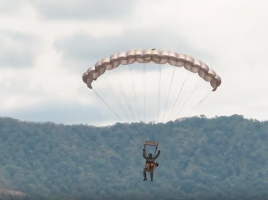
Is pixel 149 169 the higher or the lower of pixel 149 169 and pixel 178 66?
the lower

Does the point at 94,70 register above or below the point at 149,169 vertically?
above

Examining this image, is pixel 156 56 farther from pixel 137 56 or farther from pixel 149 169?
pixel 149 169

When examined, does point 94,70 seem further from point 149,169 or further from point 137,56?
point 149,169

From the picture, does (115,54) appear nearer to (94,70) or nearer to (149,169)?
(94,70)

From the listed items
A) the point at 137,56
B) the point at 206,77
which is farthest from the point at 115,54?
the point at 206,77

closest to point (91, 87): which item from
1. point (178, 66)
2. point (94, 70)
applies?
point (94, 70)

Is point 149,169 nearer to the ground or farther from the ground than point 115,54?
nearer to the ground

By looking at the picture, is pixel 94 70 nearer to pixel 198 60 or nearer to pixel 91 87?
pixel 91 87
